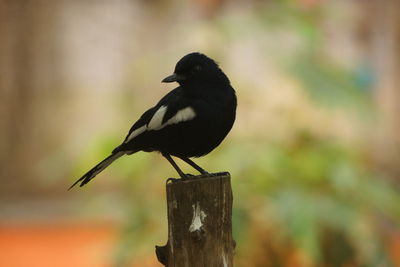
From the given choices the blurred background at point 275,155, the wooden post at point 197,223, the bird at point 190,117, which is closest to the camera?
the wooden post at point 197,223

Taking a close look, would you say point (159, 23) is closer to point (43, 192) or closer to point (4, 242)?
point (43, 192)

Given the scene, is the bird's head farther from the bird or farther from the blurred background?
the blurred background

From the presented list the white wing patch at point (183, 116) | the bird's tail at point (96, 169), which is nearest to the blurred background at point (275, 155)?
the bird's tail at point (96, 169)

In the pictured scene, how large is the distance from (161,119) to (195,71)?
0.19 meters

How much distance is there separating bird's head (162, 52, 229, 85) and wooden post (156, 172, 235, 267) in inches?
14.1

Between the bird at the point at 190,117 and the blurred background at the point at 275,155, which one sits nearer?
the bird at the point at 190,117

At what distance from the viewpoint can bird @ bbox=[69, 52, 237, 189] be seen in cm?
234

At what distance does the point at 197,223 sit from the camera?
85.5 inches

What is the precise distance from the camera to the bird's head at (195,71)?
2.44 m

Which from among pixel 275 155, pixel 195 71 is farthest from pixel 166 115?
pixel 275 155

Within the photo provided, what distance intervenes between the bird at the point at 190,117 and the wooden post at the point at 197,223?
0.18m

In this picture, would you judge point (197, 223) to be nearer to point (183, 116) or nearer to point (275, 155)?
point (183, 116)

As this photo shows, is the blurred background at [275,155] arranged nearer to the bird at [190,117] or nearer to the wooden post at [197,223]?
the bird at [190,117]

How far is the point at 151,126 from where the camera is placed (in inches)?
95.2
